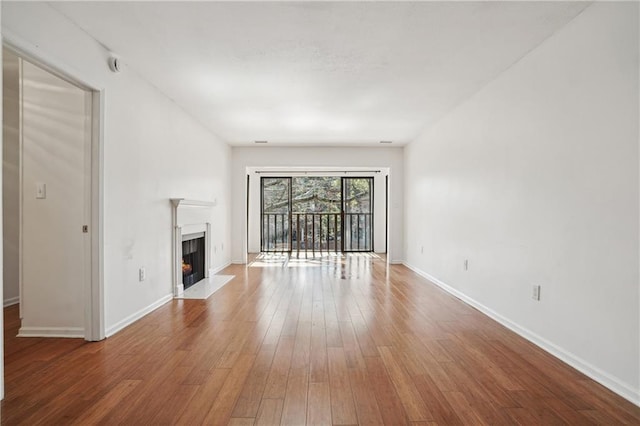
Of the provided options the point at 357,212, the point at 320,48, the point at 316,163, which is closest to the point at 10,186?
the point at 320,48

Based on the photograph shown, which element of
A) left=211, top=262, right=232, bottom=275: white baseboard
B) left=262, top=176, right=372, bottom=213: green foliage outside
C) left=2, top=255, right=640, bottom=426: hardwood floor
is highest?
left=262, top=176, right=372, bottom=213: green foliage outside

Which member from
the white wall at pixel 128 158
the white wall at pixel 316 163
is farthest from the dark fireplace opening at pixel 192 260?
the white wall at pixel 316 163

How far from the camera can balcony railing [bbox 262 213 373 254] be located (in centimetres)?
854

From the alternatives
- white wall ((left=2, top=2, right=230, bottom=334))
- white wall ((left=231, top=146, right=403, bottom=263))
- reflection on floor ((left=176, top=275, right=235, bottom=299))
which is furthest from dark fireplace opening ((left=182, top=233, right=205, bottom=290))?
white wall ((left=231, top=146, right=403, bottom=263))

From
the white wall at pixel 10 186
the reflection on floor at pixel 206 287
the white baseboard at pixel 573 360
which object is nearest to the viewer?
the white baseboard at pixel 573 360

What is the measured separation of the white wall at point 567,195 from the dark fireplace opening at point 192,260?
10.9ft

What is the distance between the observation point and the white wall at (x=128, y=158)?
2.18 metres

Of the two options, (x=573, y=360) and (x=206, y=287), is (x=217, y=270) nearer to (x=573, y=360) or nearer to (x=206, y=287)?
(x=206, y=287)

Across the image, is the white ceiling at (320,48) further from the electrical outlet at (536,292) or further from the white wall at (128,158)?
the electrical outlet at (536,292)

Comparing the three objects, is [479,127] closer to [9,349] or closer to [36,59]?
[36,59]

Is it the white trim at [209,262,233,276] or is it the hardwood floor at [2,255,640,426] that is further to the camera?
the white trim at [209,262,233,276]

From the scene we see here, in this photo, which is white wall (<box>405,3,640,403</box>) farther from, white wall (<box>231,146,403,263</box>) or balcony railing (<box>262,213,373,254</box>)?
balcony railing (<box>262,213,373,254</box>)

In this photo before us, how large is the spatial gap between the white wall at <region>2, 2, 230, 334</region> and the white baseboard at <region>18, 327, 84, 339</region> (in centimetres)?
22

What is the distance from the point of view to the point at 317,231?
8578 millimetres
